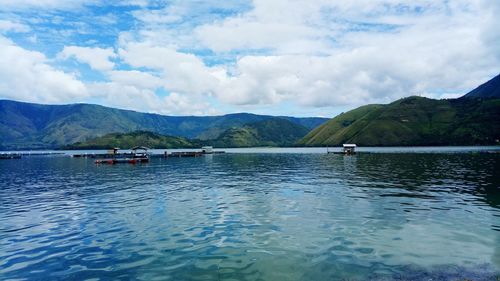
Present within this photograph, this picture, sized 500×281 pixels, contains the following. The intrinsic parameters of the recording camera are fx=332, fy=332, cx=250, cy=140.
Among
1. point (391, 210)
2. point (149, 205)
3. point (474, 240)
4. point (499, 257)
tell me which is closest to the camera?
point (499, 257)

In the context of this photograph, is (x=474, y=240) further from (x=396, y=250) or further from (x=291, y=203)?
(x=291, y=203)

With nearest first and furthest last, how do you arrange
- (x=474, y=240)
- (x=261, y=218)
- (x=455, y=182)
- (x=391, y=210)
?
(x=474, y=240) < (x=261, y=218) < (x=391, y=210) < (x=455, y=182)

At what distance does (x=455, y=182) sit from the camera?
64.2 metres

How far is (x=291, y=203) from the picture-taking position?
147 ft

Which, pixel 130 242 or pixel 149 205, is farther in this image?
pixel 149 205

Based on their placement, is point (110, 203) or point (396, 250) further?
point (110, 203)

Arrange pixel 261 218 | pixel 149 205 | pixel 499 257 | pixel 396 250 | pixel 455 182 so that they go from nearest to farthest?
pixel 499 257, pixel 396 250, pixel 261 218, pixel 149 205, pixel 455 182

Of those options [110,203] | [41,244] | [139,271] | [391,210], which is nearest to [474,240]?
[391,210]

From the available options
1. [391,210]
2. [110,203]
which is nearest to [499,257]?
[391,210]

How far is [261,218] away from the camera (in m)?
36.2

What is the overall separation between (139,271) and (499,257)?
24440 mm

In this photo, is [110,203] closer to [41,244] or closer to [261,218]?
[41,244]

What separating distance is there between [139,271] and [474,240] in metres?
26.1

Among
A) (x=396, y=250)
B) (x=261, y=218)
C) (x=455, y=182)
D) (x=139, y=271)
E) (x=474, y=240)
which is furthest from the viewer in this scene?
(x=455, y=182)
